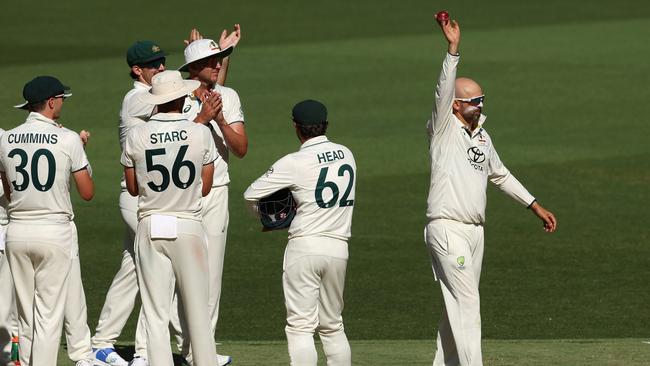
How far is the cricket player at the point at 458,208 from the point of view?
1017cm

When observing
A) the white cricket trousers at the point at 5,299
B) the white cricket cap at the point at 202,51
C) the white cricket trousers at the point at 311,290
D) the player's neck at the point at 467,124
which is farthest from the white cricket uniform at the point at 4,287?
the player's neck at the point at 467,124

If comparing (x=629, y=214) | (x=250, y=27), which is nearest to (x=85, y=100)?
(x=250, y=27)

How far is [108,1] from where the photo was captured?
42.4 m

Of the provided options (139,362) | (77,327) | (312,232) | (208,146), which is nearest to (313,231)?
(312,232)

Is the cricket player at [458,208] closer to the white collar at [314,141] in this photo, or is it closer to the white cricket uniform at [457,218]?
the white cricket uniform at [457,218]

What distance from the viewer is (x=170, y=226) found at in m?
9.38

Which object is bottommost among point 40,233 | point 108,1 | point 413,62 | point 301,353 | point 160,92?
point 301,353

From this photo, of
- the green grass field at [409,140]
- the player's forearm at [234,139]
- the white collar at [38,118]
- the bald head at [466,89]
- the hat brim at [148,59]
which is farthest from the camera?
the green grass field at [409,140]

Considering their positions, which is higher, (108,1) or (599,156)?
(108,1)

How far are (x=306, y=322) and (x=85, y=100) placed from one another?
65.2ft

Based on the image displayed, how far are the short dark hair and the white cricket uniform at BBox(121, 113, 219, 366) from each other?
0.76 metres

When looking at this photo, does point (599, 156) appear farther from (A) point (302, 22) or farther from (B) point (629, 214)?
(A) point (302, 22)

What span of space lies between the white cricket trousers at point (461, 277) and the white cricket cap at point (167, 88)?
7.10 feet

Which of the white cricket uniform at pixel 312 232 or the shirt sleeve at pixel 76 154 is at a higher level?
the shirt sleeve at pixel 76 154
